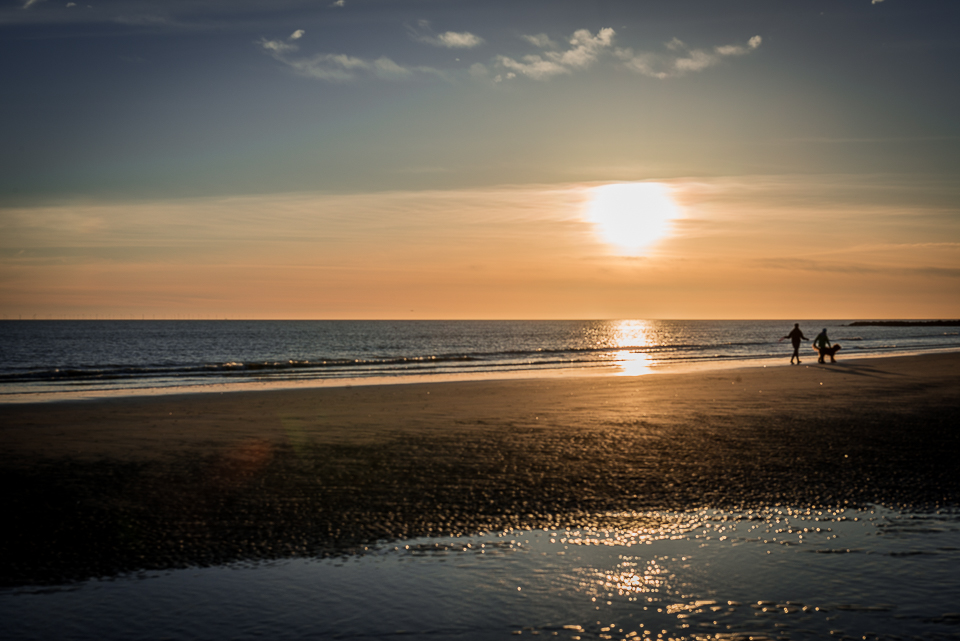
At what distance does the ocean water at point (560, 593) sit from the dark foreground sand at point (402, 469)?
598 mm

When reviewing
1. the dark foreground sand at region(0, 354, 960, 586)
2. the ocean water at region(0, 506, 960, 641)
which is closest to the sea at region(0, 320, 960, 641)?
the ocean water at region(0, 506, 960, 641)

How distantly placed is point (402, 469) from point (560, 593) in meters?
5.08

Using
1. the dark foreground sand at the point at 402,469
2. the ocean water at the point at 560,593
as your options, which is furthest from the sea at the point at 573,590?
the dark foreground sand at the point at 402,469

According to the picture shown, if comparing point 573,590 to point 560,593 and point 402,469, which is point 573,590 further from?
point 402,469

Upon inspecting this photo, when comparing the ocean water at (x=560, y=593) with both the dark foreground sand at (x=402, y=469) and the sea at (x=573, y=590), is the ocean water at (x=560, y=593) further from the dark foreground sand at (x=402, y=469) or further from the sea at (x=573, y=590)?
the dark foreground sand at (x=402, y=469)

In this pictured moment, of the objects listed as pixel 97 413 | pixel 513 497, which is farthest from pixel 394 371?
pixel 513 497

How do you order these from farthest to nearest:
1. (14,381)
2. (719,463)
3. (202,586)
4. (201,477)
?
(14,381) → (719,463) → (201,477) → (202,586)

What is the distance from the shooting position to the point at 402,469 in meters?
10.0

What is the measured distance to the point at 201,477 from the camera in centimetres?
954

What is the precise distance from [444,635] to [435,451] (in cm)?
695

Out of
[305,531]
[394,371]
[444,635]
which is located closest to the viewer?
[444,635]

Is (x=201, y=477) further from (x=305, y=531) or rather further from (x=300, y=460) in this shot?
(x=305, y=531)

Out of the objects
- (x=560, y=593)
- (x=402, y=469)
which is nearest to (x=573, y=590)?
(x=560, y=593)

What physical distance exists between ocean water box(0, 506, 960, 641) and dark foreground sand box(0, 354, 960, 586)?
0.60 m
